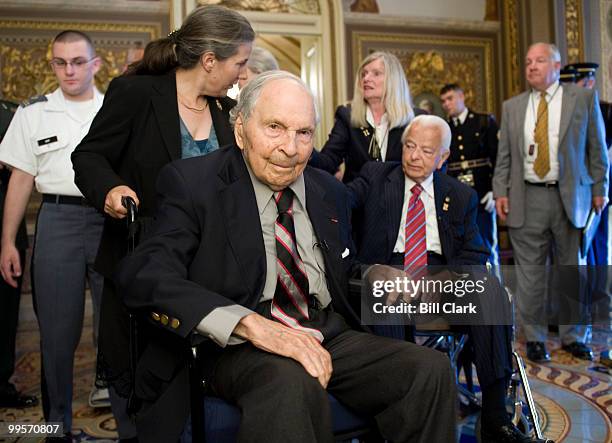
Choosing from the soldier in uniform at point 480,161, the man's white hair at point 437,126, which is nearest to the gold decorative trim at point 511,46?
the soldier in uniform at point 480,161

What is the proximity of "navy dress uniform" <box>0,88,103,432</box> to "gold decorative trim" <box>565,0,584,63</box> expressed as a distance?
625 cm

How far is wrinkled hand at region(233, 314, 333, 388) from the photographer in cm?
165

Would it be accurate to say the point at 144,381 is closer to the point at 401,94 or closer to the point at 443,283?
the point at 443,283

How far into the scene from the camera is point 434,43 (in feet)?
27.4

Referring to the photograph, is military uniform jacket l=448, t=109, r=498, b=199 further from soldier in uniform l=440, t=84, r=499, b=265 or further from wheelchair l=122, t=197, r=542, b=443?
wheelchair l=122, t=197, r=542, b=443

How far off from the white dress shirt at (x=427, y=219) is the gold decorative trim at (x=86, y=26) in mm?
5125

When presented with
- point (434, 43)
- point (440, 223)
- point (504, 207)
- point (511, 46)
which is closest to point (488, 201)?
point (504, 207)

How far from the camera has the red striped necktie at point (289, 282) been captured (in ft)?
6.27

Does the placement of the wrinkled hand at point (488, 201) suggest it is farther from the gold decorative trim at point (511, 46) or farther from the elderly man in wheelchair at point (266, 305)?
the elderly man in wheelchair at point (266, 305)

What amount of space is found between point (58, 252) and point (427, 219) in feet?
5.38

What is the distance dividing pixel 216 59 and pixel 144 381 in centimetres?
115

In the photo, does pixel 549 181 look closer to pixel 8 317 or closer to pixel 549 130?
pixel 549 130

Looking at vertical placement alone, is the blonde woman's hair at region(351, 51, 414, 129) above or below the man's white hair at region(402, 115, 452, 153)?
above

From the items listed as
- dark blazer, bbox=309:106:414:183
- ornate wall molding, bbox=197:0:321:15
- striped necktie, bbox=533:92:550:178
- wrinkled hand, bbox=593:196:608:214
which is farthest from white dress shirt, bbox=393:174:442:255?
ornate wall molding, bbox=197:0:321:15
